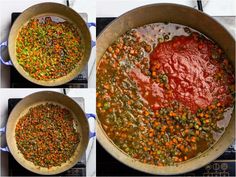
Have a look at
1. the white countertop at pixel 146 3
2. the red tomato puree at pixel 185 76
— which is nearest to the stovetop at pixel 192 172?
the red tomato puree at pixel 185 76

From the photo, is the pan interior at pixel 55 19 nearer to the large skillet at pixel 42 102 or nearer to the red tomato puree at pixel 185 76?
the large skillet at pixel 42 102

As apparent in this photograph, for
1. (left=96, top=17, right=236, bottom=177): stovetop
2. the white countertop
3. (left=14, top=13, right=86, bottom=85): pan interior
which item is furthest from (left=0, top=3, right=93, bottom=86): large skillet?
(left=96, top=17, right=236, bottom=177): stovetop

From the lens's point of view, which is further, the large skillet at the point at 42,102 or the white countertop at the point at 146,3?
the white countertop at the point at 146,3

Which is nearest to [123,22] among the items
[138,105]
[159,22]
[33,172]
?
[159,22]

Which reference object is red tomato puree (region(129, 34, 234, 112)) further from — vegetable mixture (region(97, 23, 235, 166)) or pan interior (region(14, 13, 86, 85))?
pan interior (region(14, 13, 86, 85))

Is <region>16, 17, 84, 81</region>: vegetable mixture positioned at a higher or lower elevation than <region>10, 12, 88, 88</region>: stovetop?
higher

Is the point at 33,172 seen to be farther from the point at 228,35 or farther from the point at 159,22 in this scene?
the point at 228,35
